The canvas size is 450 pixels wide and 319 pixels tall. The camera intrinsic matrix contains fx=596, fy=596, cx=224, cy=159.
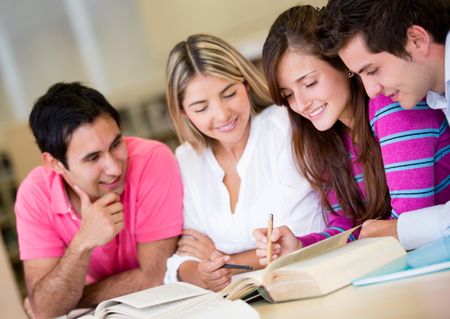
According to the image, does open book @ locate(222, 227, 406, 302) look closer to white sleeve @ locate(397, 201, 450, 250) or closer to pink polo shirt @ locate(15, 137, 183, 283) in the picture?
white sleeve @ locate(397, 201, 450, 250)

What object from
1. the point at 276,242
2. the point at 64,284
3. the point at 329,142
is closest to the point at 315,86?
the point at 329,142

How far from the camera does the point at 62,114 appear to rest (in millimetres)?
1919

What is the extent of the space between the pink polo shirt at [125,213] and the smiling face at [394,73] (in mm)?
869

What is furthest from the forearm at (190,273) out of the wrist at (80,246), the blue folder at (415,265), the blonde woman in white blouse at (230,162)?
the blue folder at (415,265)

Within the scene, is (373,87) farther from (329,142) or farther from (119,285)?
(119,285)

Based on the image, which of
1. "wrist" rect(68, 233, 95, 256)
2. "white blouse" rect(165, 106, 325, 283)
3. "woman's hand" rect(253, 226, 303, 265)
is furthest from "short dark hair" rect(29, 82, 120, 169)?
"woman's hand" rect(253, 226, 303, 265)

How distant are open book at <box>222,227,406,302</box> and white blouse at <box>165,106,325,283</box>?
59 cm

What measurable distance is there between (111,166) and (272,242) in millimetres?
685

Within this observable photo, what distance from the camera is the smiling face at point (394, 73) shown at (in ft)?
4.35

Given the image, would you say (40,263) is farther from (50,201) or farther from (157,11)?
(157,11)

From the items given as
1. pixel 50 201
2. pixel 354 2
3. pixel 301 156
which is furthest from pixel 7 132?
pixel 354 2

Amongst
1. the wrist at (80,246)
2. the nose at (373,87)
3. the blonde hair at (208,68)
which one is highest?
the blonde hair at (208,68)

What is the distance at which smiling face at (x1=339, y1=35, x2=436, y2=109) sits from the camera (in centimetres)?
133

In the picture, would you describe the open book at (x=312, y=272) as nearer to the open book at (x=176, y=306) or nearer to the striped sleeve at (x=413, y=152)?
the open book at (x=176, y=306)
